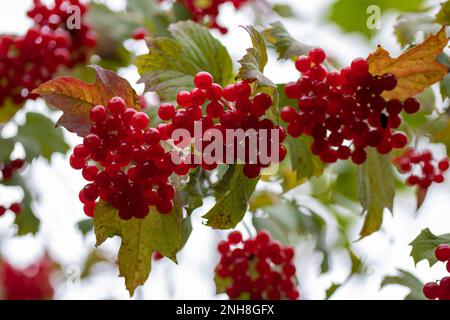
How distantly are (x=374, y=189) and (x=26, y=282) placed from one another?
1.79 m

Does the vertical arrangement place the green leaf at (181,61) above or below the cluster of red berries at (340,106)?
above

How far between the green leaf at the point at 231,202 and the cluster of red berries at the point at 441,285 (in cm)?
34

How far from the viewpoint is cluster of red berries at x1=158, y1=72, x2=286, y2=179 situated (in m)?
1.09

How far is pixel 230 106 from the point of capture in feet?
3.83

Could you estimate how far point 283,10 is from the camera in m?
2.19

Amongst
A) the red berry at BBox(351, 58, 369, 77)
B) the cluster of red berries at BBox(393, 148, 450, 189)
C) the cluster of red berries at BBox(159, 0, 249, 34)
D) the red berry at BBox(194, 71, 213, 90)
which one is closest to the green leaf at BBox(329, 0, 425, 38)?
the cluster of red berries at BBox(159, 0, 249, 34)

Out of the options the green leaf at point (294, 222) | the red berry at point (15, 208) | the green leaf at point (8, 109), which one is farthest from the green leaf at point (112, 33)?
the green leaf at point (294, 222)

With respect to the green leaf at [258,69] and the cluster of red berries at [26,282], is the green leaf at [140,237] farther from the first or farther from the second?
the cluster of red berries at [26,282]

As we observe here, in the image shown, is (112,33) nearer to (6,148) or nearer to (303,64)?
(6,148)

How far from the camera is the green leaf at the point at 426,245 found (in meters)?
1.18

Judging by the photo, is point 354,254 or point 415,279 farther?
point 354,254

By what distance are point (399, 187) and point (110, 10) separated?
119 cm
